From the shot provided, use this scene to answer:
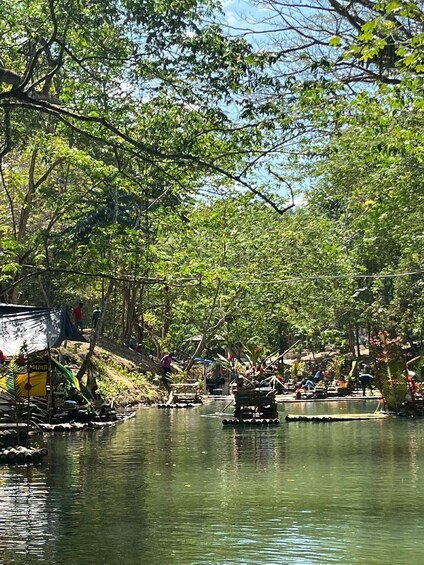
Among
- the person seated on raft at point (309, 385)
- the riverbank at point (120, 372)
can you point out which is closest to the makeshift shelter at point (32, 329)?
the riverbank at point (120, 372)

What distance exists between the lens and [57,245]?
709 inches

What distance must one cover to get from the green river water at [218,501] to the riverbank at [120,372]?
1083cm

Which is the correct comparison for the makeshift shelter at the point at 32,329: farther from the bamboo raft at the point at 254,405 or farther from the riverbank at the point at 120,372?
the riverbank at the point at 120,372

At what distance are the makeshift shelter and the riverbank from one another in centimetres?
728

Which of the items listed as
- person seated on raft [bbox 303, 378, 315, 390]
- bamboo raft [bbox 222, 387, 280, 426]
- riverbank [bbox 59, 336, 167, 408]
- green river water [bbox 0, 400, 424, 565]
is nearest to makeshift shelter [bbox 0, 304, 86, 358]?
green river water [bbox 0, 400, 424, 565]

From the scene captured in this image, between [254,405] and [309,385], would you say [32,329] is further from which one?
[309,385]

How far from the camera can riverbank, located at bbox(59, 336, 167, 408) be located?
28583mm

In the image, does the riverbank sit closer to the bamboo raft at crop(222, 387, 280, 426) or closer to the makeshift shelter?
the bamboo raft at crop(222, 387, 280, 426)

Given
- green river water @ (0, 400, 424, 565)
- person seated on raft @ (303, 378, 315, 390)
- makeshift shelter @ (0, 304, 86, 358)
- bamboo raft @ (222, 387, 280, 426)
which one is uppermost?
makeshift shelter @ (0, 304, 86, 358)

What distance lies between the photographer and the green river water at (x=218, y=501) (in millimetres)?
7637

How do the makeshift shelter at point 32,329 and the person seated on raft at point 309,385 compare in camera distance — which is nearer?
the makeshift shelter at point 32,329

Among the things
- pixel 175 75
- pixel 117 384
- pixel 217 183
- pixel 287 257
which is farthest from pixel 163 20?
pixel 287 257

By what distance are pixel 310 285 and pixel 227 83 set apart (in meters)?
29.7

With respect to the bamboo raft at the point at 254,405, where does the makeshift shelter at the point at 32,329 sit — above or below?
above
